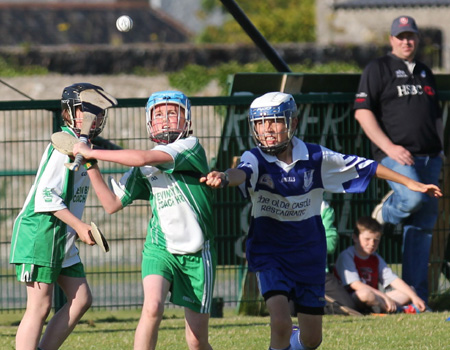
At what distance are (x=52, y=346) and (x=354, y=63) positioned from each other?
68.2 ft

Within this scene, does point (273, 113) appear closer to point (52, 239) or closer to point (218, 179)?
point (218, 179)

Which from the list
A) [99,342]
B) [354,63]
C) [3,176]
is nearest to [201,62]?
[354,63]

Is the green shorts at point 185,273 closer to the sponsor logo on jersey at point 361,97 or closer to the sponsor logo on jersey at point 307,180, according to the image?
the sponsor logo on jersey at point 307,180

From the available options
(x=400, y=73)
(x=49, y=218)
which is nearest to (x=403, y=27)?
(x=400, y=73)

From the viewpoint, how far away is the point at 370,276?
31.5ft

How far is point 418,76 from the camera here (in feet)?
31.0

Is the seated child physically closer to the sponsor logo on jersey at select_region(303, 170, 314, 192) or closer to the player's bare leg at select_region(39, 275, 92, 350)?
the sponsor logo on jersey at select_region(303, 170, 314, 192)

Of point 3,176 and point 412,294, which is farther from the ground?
point 3,176

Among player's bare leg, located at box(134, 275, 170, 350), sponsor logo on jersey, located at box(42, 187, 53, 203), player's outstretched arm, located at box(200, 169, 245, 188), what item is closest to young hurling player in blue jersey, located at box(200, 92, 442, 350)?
player's outstretched arm, located at box(200, 169, 245, 188)

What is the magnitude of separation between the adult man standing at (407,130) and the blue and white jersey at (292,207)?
2415mm

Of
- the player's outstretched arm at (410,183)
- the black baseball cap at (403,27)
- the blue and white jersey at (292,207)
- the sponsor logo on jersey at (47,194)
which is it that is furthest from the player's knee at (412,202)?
the sponsor logo on jersey at (47,194)

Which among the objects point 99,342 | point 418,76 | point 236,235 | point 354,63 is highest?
point 354,63

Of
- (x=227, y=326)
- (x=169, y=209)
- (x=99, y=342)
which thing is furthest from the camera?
(x=227, y=326)

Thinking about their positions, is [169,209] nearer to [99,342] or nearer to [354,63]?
[99,342]
